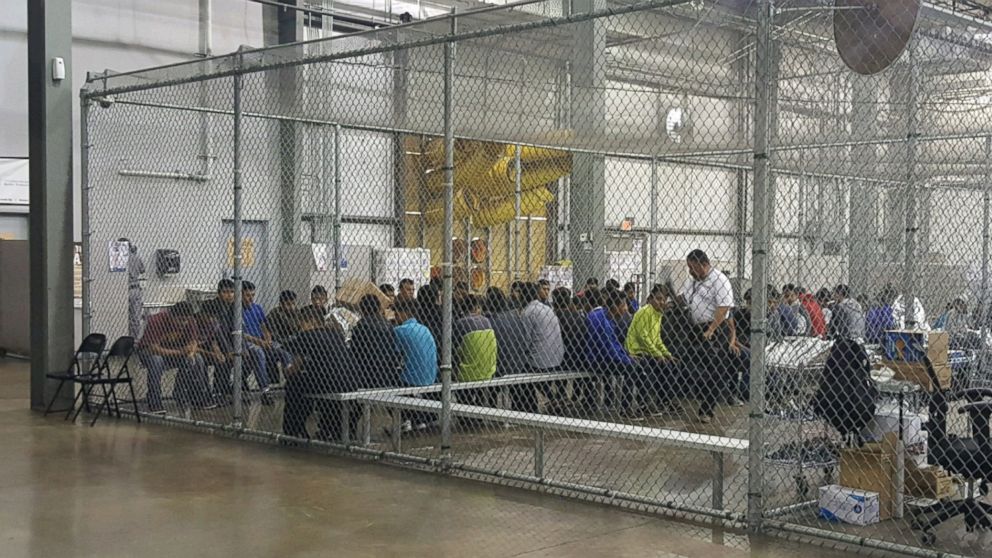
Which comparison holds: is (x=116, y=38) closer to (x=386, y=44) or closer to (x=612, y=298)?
(x=612, y=298)

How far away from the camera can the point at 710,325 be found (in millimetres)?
9922

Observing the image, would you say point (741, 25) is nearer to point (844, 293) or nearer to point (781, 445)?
point (781, 445)

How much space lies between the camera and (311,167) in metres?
17.6

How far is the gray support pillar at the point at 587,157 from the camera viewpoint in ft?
40.7

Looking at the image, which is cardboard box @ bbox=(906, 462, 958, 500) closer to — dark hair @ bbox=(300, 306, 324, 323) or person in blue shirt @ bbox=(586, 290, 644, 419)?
person in blue shirt @ bbox=(586, 290, 644, 419)

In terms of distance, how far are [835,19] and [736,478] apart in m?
→ 3.50

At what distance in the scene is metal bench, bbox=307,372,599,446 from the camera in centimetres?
852

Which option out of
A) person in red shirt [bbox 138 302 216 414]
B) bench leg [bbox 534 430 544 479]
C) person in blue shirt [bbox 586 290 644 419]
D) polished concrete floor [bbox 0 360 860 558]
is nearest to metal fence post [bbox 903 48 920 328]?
person in blue shirt [bbox 586 290 644 419]

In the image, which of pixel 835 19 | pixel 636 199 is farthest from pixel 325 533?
pixel 636 199

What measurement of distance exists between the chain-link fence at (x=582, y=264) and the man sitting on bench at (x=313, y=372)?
0.08 ft

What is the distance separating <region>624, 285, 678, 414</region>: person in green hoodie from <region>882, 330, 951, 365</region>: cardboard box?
3.24m

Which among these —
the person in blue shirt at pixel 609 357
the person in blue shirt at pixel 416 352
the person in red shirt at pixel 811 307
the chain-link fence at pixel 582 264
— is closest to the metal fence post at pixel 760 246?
the chain-link fence at pixel 582 264

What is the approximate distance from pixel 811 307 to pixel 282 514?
7.67m

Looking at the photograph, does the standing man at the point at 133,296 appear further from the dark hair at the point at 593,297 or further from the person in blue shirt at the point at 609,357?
the person in blue shirt at the point at 609,357
